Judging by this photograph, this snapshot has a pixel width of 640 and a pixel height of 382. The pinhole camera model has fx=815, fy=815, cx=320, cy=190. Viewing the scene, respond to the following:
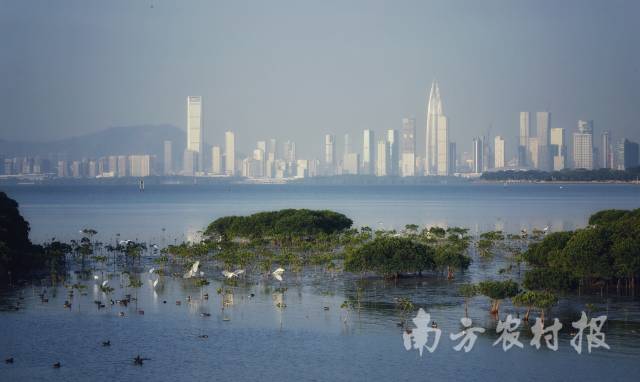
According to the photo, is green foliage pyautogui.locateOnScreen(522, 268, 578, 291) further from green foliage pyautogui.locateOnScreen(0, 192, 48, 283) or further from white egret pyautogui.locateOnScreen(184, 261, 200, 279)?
green foliage pyautogui.locateOnScreen(0, 192, 48, 283)

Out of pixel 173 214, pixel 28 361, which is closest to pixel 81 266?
pixel 28 361

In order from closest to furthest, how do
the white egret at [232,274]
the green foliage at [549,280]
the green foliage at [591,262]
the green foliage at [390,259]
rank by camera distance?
the green foliage at [549,280]
the green foliage at [591,262]
the white egret at [232,274]
the green foliage at [390,259]

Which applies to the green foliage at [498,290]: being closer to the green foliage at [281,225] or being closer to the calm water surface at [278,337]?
the calm water surface at [278,337]

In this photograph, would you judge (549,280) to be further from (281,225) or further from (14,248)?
(14,248)

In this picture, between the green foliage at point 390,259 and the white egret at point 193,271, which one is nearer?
the white egret at point 193,271

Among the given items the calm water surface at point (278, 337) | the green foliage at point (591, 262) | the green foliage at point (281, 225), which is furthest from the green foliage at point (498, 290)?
the green foliage at point (281, 225)

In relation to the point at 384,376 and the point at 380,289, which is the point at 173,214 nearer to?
the point at 380,289

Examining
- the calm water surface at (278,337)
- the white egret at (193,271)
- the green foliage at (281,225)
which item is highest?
the green foliage at (281,225)
